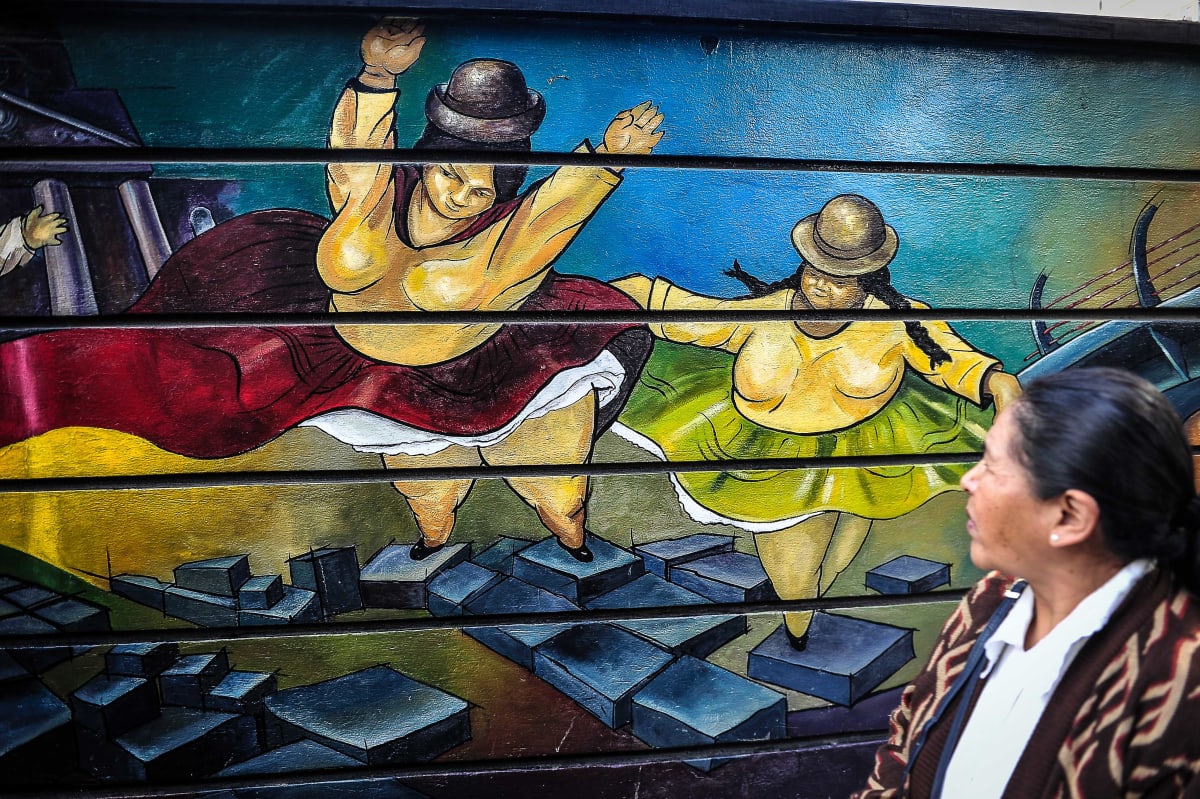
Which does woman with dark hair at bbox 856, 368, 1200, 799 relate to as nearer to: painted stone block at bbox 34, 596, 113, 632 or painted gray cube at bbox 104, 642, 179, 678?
painted gray cube at bbox 104, 642, 179, 678

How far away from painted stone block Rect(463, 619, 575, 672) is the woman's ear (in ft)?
4.96

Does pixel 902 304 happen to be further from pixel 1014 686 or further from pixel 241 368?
pixel 241 368

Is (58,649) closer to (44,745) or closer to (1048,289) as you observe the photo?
(44,745)

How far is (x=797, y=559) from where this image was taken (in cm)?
243

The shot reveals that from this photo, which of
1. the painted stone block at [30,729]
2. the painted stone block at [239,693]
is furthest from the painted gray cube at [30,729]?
the painted stone block at [239,693]

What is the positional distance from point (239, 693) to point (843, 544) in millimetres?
1884

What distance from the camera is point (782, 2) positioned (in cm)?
223

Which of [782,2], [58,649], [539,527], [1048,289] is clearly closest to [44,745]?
[58,649]

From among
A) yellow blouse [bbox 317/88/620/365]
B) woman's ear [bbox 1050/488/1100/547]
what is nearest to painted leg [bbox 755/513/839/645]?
yellow blouse [bbox 317/88/620/365]

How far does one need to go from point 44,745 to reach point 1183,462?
2.85m

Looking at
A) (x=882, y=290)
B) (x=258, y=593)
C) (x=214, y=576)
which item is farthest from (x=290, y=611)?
(x=882, y=290)

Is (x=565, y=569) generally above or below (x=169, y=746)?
above

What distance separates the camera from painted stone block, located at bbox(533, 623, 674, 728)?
2.36 metres

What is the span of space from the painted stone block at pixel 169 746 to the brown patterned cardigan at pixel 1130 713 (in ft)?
6.85
